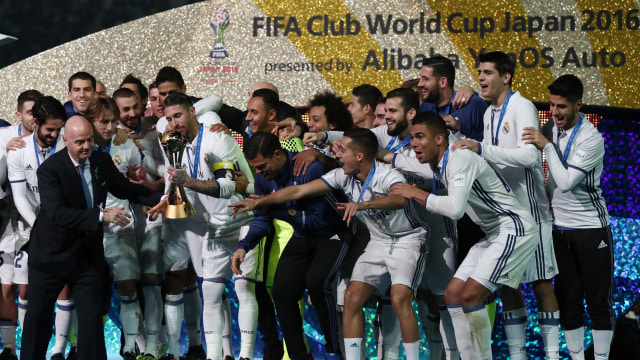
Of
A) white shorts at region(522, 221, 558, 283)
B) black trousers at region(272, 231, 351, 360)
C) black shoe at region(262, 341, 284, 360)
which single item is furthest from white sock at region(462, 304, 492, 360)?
black shoe at region(262, 341, 284, 360)

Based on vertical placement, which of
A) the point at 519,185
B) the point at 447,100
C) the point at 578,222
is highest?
the point at 447,100

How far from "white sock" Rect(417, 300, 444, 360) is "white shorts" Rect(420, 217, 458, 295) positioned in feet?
0.84

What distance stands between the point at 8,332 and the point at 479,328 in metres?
3.35

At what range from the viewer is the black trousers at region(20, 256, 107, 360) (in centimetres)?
560

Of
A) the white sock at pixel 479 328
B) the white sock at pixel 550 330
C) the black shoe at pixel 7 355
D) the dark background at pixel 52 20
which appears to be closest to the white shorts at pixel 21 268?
the black shoe at pixel 7 355

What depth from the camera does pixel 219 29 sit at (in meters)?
7.51

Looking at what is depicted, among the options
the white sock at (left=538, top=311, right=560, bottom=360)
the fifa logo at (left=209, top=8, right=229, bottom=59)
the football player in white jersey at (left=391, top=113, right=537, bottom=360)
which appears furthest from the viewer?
the fifa logo at (left=209, top=8, right=229, bottom=59)

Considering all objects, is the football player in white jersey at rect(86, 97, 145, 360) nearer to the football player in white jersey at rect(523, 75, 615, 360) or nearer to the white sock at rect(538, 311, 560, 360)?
the white sock at rect(538, 311, 560, 360)

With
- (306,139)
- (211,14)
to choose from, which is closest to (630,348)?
(306,139)

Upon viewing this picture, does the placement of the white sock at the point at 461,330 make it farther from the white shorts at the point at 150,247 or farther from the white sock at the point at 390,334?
the white shorts at the point at 150,247

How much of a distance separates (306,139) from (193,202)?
98cm

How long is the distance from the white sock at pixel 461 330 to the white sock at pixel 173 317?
1.99 metres

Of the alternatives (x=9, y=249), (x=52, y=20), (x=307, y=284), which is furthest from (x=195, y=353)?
(x=52, y=20)

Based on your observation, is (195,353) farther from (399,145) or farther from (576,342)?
(576,342)
